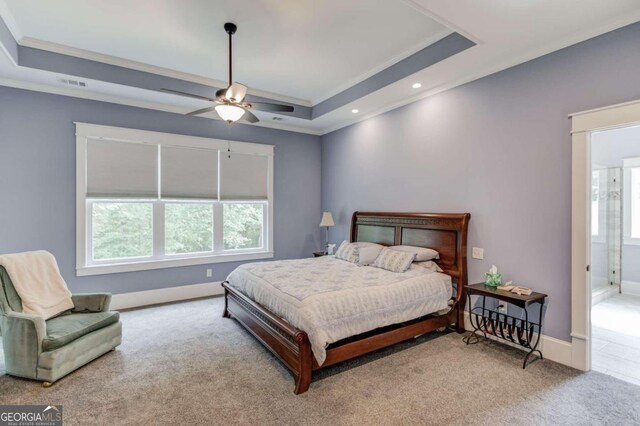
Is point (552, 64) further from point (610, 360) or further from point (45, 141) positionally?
point (45, 141)

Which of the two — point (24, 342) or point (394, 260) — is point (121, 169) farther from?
point (394, 260)

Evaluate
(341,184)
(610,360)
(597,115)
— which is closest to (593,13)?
(597,115)

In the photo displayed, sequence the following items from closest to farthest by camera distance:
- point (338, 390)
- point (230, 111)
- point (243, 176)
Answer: point (338, 390) < point (230, 111) < point (243, 176)

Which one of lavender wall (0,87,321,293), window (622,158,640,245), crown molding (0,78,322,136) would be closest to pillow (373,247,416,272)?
lavender wall (0,87,321,293)

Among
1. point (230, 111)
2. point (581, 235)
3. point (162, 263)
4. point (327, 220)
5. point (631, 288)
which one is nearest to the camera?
point (581, 235)

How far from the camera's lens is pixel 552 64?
3008 millimetres

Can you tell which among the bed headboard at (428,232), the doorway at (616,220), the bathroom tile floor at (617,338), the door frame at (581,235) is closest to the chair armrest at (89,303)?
the bed headboard at (428,232)

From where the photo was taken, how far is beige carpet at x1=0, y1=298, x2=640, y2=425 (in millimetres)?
2178

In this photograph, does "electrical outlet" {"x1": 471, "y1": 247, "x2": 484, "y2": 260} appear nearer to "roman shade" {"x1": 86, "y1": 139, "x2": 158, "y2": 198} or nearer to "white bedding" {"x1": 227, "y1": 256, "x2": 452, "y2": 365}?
"white bedding" {"x1": 227, "y1": 256, "x2": 452, "y2": 365}

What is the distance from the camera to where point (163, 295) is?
479cm

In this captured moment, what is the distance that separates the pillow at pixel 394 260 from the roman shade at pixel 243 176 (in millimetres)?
2585

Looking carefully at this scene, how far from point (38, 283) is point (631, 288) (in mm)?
8154

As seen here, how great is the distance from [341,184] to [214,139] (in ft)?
7.68

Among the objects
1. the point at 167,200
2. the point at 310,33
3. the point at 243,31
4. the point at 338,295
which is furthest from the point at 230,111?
the point at 167,200
